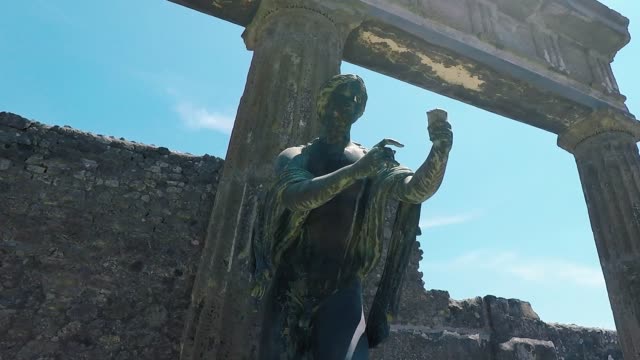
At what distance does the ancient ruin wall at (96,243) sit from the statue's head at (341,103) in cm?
363

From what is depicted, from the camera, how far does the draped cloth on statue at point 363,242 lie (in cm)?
155

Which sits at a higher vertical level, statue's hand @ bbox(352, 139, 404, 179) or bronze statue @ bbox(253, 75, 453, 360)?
statue's hand @ bbox(352, 139, 404, 179)

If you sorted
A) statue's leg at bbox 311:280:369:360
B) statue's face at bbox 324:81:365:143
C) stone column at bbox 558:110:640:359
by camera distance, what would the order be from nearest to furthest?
statue's leg at bbox 311:280:369:360
statue's face at bbox 324:81:365:143
stone column at bbox 558:110:640:359

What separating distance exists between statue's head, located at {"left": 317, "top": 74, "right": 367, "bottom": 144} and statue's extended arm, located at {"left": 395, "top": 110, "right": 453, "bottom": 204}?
35 cm

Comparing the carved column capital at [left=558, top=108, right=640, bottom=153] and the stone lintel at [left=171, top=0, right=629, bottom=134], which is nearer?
the stone lintel at [left=171, top=0, right=629, bottom=134]

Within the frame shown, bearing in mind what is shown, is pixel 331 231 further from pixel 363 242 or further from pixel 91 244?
pixel 91 244

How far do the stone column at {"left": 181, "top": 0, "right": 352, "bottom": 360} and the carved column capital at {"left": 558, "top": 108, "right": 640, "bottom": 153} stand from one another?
11.0 feet

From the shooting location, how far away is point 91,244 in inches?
180

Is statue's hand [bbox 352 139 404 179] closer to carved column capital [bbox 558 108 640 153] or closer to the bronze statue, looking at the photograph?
the bronze statue

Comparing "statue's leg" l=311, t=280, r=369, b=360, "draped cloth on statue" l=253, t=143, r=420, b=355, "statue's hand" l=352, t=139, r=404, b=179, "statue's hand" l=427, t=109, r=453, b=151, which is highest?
"statue's hand" l=427, t=109, r=453, b=151

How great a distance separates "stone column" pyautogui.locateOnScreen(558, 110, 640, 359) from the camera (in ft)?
14.4

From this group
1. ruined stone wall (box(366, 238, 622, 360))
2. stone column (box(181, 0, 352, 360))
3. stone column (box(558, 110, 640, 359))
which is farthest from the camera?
ruined stone wall (box(366, 238, 622, 360))

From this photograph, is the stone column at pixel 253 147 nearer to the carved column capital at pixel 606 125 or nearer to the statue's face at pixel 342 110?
the statue's face at pixel 342 110

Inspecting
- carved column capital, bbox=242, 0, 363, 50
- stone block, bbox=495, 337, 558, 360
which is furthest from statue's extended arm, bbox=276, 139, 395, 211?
stone block, bbox=495, 337, 558, 360
